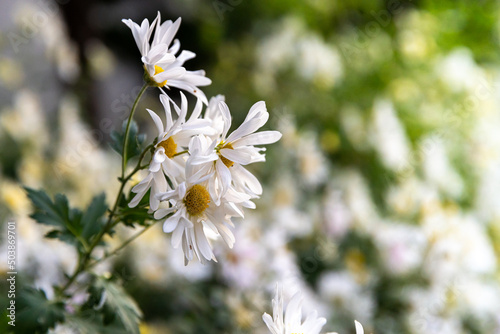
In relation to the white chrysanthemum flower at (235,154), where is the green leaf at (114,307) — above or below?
below

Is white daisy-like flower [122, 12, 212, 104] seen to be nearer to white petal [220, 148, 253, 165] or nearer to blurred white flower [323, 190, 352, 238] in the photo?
white petal [220, 148, 253, 165]

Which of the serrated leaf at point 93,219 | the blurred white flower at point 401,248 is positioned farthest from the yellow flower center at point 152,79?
the blurred white flower at point 401,248

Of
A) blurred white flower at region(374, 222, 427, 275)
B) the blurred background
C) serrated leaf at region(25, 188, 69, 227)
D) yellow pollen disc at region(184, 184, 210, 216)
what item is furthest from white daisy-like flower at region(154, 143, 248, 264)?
blurred white flower at region(374, 222, 427, 275)

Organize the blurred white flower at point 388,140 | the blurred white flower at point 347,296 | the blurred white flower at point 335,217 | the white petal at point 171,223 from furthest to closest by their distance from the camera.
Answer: the blurred white flower at point 388,140, the blurred white flower at point 335,217, the blurred white flower at point 347,296, the white petal at point 171,223

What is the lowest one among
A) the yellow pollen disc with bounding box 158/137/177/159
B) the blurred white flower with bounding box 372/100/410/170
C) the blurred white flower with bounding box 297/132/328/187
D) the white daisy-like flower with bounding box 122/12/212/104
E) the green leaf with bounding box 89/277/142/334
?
the green leaf with bounding box 89/277/142/334

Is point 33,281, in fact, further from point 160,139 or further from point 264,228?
point 264,228

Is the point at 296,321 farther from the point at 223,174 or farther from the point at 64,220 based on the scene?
the point at 64,220

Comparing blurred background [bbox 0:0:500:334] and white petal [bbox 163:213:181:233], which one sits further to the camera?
blurred background [bbox 0:0:500:334]

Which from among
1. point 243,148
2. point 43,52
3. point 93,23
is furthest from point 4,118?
point 243,148

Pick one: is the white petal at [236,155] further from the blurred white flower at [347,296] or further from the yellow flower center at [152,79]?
the blurred white flower at [347,296]
